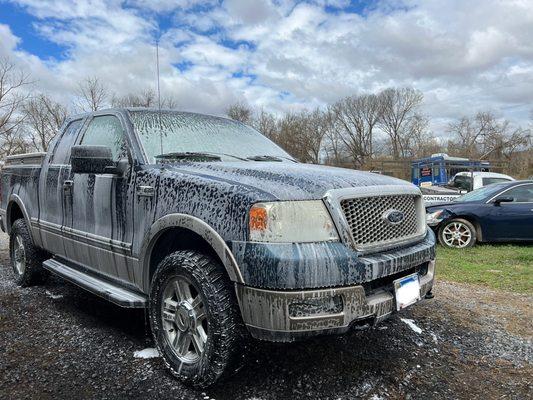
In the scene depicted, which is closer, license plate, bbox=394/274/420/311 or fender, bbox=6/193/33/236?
license plate, bbox=394/274/420/311

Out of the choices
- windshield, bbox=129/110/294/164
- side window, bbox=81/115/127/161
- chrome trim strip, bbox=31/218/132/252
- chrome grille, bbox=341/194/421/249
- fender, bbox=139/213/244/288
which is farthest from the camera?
side window, bbox=81/115/127/161

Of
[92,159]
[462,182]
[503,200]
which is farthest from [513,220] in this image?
[462,182]

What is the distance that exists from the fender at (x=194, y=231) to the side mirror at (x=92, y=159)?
0.68 meters

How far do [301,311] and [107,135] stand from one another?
247 cm

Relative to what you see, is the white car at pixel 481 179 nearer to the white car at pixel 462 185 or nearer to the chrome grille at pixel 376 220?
the white car at pixel 462 185

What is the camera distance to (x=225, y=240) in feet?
8.45

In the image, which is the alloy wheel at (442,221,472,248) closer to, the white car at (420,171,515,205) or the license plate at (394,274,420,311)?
the white car at (420,171,515,205)

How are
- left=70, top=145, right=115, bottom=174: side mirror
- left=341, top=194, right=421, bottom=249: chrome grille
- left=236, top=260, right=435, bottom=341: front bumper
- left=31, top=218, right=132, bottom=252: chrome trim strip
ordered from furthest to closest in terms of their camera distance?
left=31, top=218, right=132, bottom=252: chrome trim strip → left=70, top=145, right=115, bottom=174: side mirror → left=341, top=194, right=421, bottom=249: chrome grille → left=236, top=260, right=435, bottom=341: front bumper

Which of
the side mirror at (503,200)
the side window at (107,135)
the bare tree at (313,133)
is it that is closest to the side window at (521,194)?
the side mirror at (503,200)

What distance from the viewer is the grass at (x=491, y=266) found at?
574 centimetres

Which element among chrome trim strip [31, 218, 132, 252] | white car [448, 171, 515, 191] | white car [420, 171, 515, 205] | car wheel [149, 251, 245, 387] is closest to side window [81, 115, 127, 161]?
chrome trim strip [31, 218, 132, 252]

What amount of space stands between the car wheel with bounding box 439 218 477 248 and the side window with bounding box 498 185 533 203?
935mm

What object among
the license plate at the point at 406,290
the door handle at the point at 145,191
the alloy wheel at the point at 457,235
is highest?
the door handle at the point at 145,191

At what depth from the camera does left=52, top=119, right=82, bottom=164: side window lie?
452 centimetres
